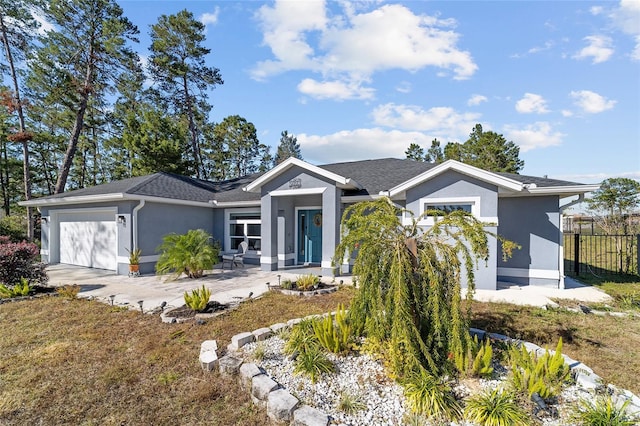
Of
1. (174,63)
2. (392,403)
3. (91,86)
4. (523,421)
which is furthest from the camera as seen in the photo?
(174,63)

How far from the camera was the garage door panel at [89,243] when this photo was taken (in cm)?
1198

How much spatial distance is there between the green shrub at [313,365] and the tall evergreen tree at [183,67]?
2264 cm

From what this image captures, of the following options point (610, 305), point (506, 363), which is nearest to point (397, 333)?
point (506, 363)

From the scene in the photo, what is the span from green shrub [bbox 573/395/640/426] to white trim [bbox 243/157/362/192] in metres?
8.00

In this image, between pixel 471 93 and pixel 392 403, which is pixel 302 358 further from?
pixel 471 93

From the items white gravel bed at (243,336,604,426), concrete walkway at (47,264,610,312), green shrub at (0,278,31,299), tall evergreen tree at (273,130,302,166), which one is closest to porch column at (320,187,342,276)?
concrete walkway at (47,264,610,312)

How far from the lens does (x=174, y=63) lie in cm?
2208

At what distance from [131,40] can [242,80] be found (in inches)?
444

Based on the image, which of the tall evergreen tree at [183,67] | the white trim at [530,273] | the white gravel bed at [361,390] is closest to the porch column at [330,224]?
the white trim at [530,273]

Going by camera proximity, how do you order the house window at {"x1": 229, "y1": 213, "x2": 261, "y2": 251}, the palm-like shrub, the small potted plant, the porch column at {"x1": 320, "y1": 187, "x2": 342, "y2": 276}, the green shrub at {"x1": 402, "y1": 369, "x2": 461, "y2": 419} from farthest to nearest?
the house window at {"x1": 229, "y1": 213, "x2": 261, "y2": 251}
the small potted plant
the porch column at {"x1": 320, "y1": 187, "x2": 342, "y2": 276}
the palm-like shrub
the green shrub at {"x1": 402, "y1": 369, "x2": 461, "y2": 419}

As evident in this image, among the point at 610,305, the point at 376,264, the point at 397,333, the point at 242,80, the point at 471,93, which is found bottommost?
the point at 610,305

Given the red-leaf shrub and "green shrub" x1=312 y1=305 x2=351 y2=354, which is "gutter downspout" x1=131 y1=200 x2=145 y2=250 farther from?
"green shrub" x1=312 y1=305 x2=351 y2=354

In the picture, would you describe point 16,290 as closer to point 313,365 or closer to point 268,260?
point 268,260

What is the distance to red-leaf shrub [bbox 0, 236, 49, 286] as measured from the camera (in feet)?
26.6
